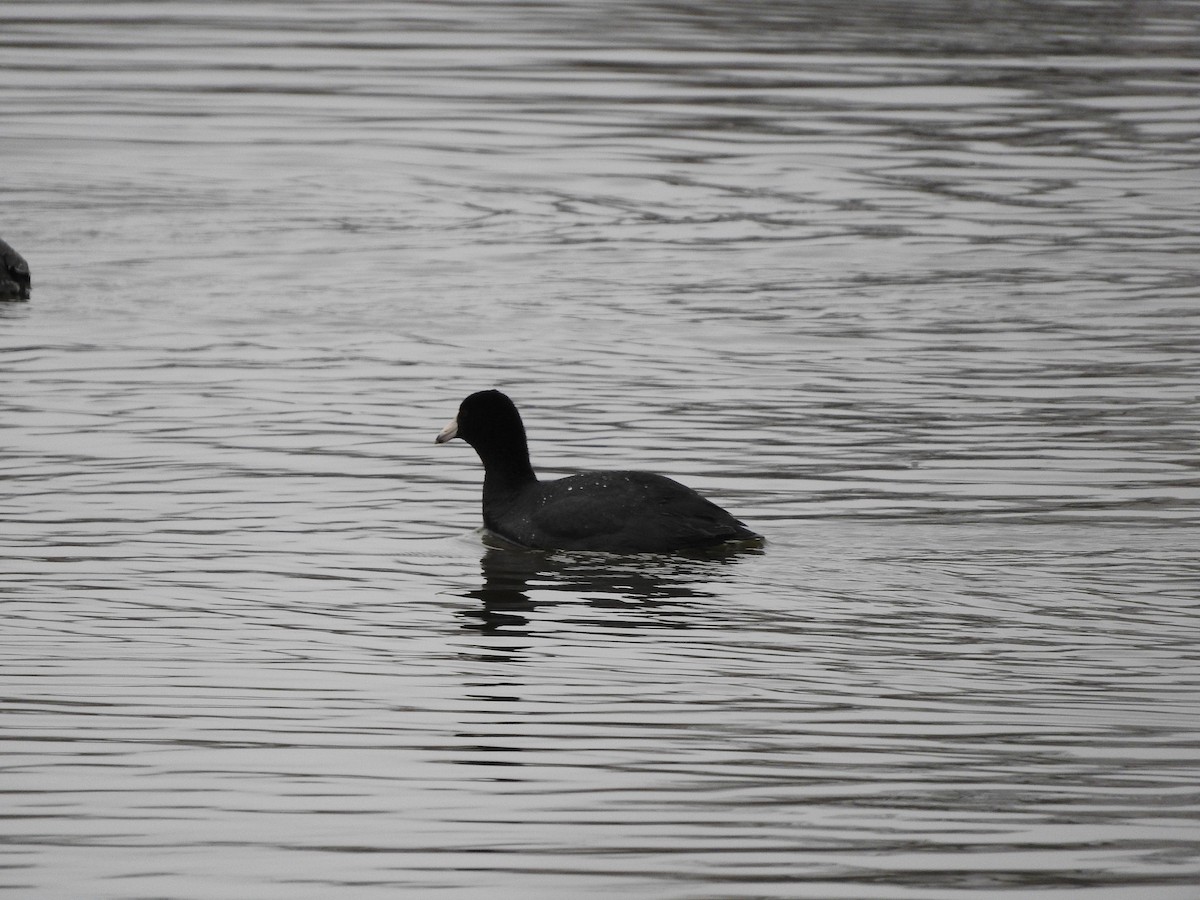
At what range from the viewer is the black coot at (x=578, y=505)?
11125mm

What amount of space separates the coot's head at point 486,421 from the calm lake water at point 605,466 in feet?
1.62

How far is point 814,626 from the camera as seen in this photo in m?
9.80

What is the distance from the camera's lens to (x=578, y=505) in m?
11.5

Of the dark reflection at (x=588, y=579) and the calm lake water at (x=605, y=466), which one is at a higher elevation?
the calm lake water at (x=605, y=466)

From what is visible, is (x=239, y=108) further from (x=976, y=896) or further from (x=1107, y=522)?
(x=976, y=896)

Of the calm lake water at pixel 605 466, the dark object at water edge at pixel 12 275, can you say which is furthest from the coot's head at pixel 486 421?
the dark object at water edge at pixel 12 275

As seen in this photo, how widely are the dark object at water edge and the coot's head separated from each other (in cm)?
655

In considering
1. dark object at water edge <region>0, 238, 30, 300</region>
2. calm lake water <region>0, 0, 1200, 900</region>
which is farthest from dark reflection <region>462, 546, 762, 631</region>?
dark object at water edge <region>0, 238, 30, 300</region>

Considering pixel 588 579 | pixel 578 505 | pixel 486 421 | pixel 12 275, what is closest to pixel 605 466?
pixel 486 421

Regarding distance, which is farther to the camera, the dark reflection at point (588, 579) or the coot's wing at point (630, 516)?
the coot's wing at point (630, 516)

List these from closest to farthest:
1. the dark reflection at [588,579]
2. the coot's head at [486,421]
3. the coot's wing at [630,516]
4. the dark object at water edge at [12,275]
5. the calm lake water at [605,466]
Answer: the calm lake water at [605,466] < the dark reflection at [588,579] < the coot's wing at [630,516] < the coot's head at [486,421] < the dark object at water edge at [12,275]

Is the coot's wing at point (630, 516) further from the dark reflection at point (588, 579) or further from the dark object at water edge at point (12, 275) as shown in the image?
the dark object at water edge at point (12, 275)

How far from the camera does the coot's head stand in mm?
12039

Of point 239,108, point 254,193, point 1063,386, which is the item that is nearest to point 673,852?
point 1063,386
